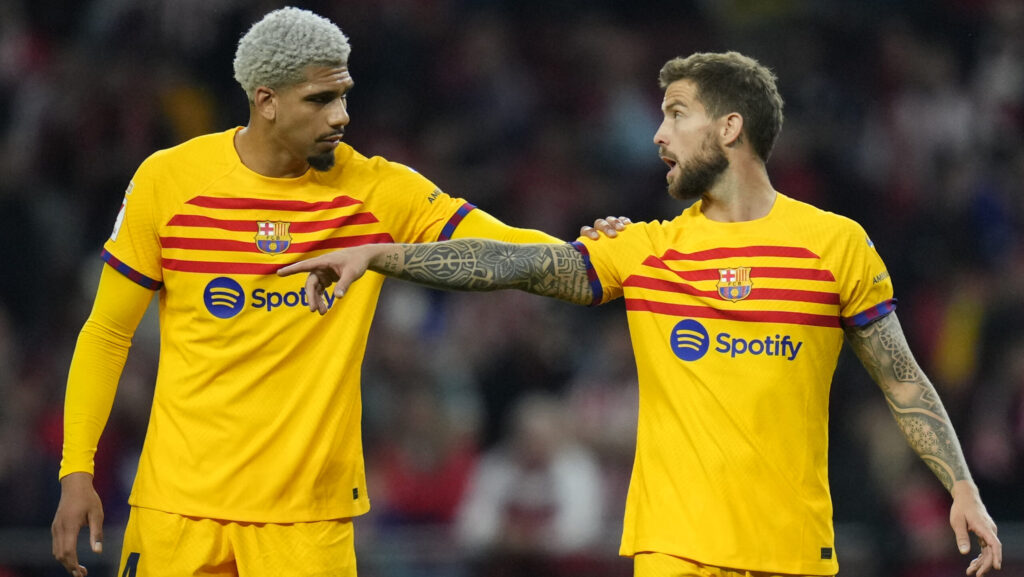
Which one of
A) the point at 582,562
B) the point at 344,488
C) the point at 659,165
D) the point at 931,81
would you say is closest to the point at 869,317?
the point at 344,488

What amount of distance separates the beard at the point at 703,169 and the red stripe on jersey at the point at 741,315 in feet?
1.08

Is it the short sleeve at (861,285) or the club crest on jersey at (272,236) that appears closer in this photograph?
the short sleeve at (861,285)

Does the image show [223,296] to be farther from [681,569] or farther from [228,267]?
[681,569]

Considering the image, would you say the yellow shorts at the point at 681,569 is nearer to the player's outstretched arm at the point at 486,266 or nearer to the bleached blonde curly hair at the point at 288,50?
the player's outstretched arm at the point at 486,266

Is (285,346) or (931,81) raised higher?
(931,81)

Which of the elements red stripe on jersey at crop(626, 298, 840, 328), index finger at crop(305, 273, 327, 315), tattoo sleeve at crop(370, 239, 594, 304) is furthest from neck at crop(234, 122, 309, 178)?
red stripe on jersey at crop(626, 298, 840, 328)

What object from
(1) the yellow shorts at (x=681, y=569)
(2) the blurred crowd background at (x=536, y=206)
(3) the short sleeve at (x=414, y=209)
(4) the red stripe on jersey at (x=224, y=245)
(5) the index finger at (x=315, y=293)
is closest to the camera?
(5) the index finger at (x=315, y=293)

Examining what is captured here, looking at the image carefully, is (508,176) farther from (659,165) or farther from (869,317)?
(869,317)

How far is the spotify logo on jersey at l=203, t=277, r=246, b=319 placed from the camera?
14.1 ft

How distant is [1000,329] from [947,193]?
4.67ft

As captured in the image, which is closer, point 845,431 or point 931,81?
point 845,431

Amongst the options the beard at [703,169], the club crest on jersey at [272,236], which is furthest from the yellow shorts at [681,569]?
the club crest on jersey at [272,236]

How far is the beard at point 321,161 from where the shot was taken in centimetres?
443

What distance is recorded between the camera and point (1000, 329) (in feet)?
29.0
